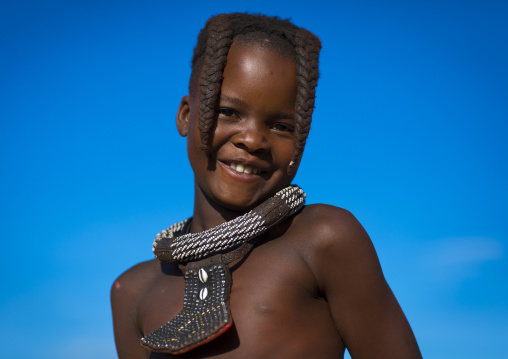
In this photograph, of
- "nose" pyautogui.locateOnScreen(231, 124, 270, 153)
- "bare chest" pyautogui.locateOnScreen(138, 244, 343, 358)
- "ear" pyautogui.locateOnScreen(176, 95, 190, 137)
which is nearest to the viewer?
"bare chest" pyautogui.locateOnScreen(138, 244, 343, 358)

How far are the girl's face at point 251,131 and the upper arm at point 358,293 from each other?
0.33 m

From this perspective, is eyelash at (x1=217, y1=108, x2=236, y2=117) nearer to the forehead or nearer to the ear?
the forehead

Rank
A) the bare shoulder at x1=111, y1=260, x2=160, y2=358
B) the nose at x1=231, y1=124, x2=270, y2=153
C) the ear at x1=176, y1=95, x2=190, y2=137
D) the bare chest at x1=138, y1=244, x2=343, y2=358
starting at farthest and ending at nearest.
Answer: the bare shoulder at x1=111, y1=260, x2=160, y2=358 → the ear at x1=176, y1=95, x2=190, y2=137 → the nose at x1=231, y1=124, x2=270, y2=153 → the bare chest at x1=138, y1=244, x2=343, y2=358

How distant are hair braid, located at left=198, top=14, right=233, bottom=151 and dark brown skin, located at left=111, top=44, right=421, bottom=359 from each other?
3 cm

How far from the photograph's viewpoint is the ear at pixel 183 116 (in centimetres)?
288

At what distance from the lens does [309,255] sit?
2508mm

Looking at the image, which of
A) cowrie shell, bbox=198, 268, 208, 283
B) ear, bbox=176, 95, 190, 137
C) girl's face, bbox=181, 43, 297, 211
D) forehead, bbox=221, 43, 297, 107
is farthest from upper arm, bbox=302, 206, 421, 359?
ear, bbox=176, 95, 190, 137

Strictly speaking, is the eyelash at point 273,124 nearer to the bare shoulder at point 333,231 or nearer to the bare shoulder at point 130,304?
the bare shoulder at point 333,231

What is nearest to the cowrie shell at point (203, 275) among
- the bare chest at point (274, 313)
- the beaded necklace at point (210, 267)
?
the beaded necklace at point (210, 267)

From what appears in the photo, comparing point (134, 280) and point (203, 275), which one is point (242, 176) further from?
point (134, 280)

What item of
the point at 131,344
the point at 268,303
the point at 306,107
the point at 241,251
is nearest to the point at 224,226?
the point at 241,251

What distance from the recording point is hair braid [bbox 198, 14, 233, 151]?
2576 mm

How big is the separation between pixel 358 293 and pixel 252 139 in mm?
731

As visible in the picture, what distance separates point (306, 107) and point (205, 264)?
762 mm
